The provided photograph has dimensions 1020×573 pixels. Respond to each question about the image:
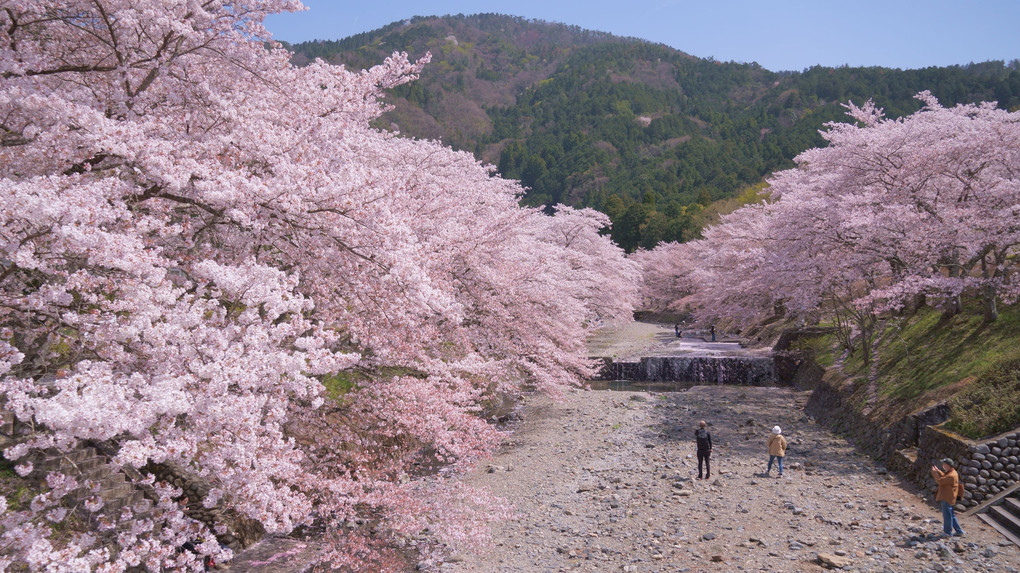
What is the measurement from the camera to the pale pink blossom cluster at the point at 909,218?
42.9 feet

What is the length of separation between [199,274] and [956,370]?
1507 centimetres

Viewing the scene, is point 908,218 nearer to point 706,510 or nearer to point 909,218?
point 909,218

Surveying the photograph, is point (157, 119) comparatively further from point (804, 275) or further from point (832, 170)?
point (832, 170)

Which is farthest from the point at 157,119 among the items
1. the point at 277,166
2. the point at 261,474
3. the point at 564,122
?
the point at 564,122

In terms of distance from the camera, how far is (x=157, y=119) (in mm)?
5207

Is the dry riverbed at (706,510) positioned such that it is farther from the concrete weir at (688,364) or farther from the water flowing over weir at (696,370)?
the water flowing over weir at (696,370)

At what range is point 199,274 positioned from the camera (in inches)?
181

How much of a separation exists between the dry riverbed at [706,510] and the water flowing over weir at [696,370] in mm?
8426

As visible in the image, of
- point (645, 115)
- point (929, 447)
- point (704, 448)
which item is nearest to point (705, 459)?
point (704, 448)

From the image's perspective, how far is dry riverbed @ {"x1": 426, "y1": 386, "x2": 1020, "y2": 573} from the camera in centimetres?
888

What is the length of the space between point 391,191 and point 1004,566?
976 centimetres

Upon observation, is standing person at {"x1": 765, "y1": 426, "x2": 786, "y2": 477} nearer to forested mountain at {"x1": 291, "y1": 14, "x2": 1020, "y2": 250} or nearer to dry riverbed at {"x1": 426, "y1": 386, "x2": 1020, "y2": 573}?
dry riverbed at {"x1": 426, "y1": 386, "x2": 1020, "y2": 573}

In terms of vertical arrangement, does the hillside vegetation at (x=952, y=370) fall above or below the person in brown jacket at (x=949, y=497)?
above

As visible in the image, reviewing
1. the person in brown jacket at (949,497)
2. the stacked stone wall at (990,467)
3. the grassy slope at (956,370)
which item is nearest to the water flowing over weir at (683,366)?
the grassy slope at (956,370)
